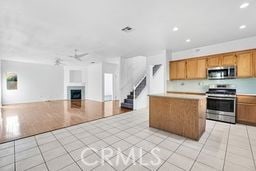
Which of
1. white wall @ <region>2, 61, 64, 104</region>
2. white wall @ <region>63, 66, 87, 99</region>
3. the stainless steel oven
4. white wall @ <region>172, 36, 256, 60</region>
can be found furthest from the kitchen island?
white wall @ <region>2, 61, 64, 104</region>

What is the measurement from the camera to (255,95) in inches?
146

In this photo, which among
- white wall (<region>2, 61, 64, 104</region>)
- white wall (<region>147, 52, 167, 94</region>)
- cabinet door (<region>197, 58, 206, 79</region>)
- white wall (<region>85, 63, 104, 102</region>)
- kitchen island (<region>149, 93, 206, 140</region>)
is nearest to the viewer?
kitchen island (<region>149, 93, 206, 140</region>)

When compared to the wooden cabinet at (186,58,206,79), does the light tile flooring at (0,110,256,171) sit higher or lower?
lower

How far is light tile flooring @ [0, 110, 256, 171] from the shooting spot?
1995 mm

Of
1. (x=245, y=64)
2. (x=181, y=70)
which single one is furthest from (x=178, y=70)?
(x=245, y=64)

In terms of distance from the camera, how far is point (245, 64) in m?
3.89

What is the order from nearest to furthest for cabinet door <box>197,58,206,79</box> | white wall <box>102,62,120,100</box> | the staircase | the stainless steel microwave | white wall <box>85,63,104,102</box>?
the stainless steel microwave < cabinet door <box>197,58,206,79</box> < the staircase < white wall <box>85,63,104,102</box> < white wall <box>102,62,120,100</box>

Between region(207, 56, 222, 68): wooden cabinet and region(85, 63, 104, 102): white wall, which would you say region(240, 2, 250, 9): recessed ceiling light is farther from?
region(85, 63, 104, 102): white wall

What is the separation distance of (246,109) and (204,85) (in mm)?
1457

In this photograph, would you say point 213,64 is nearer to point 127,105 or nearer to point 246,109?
point 246,109

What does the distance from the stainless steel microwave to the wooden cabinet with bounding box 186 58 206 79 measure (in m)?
0.21

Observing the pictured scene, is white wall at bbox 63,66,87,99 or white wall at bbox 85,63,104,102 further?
white wall at bbox 63,66,87,99

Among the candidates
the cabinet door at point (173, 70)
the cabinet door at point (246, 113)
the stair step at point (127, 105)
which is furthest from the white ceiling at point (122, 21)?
the stair step at point (127, 105)

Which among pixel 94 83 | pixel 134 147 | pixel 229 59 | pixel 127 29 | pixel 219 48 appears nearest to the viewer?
pixel 134 147
